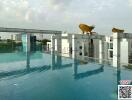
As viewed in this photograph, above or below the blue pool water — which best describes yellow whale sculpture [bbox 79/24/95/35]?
above

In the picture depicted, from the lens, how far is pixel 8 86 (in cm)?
907

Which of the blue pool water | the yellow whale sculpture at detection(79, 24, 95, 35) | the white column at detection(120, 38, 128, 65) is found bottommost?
the blue pool water

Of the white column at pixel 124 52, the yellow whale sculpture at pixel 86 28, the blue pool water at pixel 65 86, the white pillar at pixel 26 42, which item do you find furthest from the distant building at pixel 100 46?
the yellow whale sculpture at pixel 86 28

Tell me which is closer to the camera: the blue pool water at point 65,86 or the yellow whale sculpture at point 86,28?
the blue pool water at point 65,86

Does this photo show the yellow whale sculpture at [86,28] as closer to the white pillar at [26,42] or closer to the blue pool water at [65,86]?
the white pillar at [26,42]

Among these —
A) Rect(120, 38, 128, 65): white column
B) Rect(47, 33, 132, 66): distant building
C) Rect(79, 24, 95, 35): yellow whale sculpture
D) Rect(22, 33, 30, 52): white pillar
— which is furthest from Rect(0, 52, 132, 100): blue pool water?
Rect(79, 24, 95, 35): yellow whale sculpture

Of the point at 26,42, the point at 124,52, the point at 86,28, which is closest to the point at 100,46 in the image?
the point at 124,52

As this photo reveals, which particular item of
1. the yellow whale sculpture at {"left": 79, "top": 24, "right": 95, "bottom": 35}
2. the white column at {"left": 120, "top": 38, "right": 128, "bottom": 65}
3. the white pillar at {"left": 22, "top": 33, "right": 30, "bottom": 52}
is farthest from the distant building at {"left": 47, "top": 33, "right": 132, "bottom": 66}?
the yellow whale sculpture at {"left": 79, "top": 24, "right": 95, "bottom": 35}

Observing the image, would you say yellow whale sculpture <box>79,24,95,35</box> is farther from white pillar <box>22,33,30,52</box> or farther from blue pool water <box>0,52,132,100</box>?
blue pool water <box>0,52,132,100</box>

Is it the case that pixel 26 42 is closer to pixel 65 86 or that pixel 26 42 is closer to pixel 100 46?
pixel 100 46

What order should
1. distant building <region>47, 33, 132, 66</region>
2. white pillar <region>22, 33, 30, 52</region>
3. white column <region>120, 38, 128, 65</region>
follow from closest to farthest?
distant building <region>47, 33, 132, 66</region>
white column <region>120, 38, 128, 65</region>
white pillar <region>22, 33, 30, 52</region>

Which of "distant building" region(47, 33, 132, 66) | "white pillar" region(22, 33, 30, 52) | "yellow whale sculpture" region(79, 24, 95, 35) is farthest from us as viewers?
"yellow whale sculpture" region(79, 24, 95, 35)

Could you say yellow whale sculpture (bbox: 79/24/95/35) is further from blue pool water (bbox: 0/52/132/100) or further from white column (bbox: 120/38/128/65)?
blue pool water (bbox: 0/52/132/100)

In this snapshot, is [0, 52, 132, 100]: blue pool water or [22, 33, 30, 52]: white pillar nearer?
[0, 52, 132, 100]: blue pool water
